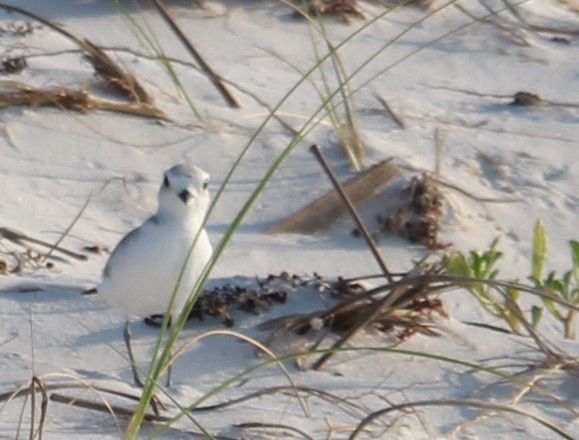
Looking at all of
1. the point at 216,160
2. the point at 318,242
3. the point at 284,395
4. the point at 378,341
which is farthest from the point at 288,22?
the point at 284,395

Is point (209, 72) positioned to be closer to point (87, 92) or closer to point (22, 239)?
point (87, 92)

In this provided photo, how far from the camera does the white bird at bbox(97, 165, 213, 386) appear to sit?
3.64 metres

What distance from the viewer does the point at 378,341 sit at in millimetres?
3783

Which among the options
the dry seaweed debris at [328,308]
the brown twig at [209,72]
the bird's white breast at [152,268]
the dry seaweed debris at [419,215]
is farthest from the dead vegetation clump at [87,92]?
the bird's white breast at [152,268]

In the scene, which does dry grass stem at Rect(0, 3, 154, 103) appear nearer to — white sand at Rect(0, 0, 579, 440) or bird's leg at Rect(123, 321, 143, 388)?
white sand at Rect(0, 0, 579, 440)

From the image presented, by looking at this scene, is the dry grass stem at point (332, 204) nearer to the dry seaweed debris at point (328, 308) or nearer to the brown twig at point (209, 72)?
the brown twig at point (209, 72)

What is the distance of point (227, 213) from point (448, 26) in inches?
90.2

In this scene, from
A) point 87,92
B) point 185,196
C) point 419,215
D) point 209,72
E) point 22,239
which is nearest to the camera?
point 185,196

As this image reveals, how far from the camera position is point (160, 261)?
3648 mm

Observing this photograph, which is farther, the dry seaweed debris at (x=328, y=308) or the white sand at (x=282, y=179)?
the dry seaweed debris at (x=328, y=308)

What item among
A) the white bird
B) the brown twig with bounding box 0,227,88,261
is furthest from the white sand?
the white bird

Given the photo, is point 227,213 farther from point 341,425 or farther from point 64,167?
point 341,425

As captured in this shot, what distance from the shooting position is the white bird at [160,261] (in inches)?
143

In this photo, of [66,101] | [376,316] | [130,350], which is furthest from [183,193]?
[66,101]
